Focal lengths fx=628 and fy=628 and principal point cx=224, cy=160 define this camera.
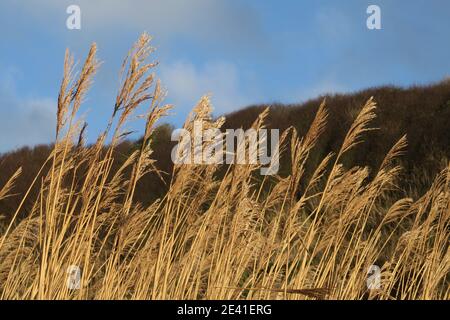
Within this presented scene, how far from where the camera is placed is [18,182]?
1588 cm

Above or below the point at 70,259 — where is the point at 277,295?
below

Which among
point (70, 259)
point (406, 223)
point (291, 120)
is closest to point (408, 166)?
point (406, 223)

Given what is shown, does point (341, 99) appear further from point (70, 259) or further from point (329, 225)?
point (70, 259)

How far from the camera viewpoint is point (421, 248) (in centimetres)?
540

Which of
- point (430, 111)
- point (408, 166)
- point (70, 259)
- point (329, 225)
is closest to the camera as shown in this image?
point (70, 259)

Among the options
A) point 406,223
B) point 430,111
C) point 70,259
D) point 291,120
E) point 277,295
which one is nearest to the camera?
point 70,259

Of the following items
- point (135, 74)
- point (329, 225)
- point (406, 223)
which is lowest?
point (406, 223)

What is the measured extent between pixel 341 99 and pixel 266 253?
469 inches

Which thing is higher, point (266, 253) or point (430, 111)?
point (430, 111)
